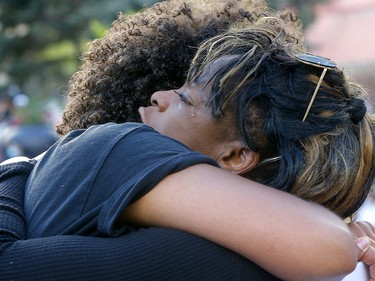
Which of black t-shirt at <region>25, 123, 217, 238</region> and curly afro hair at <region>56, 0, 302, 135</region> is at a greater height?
curly afro hair at <region>56, 0, 302, 135</region>

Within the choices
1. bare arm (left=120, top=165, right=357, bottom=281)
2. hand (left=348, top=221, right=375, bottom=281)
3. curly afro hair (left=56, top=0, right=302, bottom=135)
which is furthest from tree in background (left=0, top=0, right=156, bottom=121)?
bare arm (left=120, top=165, right=357, bottom=281)

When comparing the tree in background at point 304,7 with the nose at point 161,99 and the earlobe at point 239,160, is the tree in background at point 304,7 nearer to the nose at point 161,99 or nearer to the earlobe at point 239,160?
the nose at point 161,99

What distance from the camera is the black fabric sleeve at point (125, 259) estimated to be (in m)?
1.70

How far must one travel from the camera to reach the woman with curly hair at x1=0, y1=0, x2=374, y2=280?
172 centimetres

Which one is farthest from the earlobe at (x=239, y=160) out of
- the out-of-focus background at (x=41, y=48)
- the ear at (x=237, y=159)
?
the out-of-focus background at (x=41, y=48)

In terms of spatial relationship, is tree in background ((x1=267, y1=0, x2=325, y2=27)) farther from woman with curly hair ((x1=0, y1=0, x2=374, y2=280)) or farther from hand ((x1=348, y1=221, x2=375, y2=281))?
woman with curly hair ((x1=0, y1=0, x2=374, y2=280))

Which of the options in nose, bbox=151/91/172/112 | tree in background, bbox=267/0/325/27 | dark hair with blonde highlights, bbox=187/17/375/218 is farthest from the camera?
tree in background, bbox=267/0/325/27

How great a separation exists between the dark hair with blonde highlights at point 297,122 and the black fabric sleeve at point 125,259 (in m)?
0.34

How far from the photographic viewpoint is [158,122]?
2.15 meters

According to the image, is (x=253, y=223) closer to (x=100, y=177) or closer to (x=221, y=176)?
(x=221, y=176)

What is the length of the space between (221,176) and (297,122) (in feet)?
1.02

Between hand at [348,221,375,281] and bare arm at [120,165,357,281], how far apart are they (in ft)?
0.98

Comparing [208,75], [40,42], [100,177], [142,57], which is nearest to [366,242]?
[208,75]

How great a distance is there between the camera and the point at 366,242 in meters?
2.06
